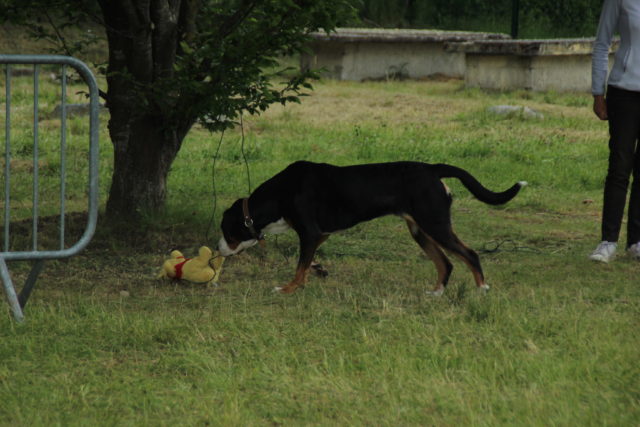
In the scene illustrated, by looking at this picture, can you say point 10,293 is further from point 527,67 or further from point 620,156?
point 527,67

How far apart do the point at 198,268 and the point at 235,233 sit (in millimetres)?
308

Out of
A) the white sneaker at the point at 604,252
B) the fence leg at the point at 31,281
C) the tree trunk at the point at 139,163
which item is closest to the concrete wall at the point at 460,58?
the tree trunk at the point at 139,163

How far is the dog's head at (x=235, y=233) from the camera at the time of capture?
617 centimetres

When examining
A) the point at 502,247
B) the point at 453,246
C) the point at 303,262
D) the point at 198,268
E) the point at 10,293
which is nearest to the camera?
the point at 10,293

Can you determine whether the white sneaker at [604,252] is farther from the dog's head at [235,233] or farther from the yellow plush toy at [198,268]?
the yellow plush toy at [198,268]

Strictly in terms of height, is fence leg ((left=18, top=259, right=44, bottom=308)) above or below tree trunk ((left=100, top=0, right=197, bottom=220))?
below

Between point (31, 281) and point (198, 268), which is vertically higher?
point (31, 281)

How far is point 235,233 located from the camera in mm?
6203

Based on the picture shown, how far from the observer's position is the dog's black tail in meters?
5.97

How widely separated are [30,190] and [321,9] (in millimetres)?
4167

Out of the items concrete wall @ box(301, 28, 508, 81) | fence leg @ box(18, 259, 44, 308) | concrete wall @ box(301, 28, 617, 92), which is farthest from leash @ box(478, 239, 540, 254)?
concrete wall @ box(301, 28, 508, 81)

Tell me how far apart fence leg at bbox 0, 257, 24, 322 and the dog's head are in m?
1.45

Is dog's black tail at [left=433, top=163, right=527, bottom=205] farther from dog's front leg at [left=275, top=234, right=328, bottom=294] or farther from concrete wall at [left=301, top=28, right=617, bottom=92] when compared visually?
concrete wall at [left=301, top=28, right=617, bottom=92]

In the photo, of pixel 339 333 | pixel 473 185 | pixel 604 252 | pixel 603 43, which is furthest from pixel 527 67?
pixel 339 333
